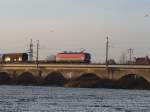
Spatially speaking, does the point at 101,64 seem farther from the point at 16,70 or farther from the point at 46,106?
the point at 46,106

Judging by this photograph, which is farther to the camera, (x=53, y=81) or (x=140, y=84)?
(x=53, y=81)

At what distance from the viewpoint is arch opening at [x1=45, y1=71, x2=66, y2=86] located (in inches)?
5485

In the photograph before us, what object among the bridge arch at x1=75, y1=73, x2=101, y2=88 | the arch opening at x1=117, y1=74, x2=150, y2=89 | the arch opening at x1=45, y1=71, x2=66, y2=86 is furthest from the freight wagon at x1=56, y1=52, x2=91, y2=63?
the arch opening at x1=117, y1=74, x2=150, y2=89

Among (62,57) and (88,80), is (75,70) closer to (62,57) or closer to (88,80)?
(88,80)

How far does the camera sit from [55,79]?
470 ft

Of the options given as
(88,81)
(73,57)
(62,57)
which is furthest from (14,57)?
(88,81)

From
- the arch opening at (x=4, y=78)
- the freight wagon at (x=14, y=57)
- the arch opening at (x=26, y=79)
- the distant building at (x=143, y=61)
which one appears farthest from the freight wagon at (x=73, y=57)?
the arch opening at (x=4, y=78)

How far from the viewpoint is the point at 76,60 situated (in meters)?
142

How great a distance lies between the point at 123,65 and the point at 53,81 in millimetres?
21409

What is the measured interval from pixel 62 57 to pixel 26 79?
373 inches

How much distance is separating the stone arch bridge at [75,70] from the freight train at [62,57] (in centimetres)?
413

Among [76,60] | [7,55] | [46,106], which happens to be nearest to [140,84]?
[76,60]

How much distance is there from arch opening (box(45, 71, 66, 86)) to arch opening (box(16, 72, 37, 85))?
2961 millimetres

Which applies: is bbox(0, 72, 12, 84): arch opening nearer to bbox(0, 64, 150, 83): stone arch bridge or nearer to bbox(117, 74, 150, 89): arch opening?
bbox(0, 64, 150, 83): stone arch bridge
